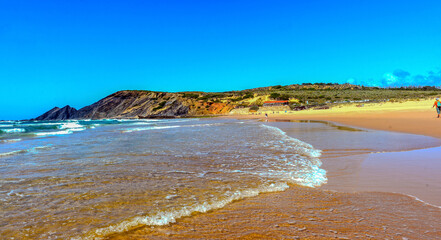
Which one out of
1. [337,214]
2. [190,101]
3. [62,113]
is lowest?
[337,214]

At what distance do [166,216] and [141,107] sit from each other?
9410 centimetres

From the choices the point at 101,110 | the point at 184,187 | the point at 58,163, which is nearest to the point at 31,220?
the point at 184,187

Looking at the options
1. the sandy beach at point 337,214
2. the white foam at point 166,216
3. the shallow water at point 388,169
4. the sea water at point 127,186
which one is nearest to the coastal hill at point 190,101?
the shallow water at point 388,169

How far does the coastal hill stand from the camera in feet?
251

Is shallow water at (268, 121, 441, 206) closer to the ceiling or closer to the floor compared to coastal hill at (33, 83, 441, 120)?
closer to the floor

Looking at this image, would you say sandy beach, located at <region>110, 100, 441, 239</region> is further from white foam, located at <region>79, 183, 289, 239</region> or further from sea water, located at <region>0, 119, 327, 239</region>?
sea water, located at <region>0, 119, 327, 239</region>

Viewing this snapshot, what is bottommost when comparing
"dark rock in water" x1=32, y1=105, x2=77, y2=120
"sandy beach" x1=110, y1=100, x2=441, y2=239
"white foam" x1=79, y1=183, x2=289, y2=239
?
"sandy beach" x1=110, y1=100, x2=441, y2=239

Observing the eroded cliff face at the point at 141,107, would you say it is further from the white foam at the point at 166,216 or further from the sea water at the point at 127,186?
the white foam at the point at 166,216

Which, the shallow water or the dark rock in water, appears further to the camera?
the dark rock in water

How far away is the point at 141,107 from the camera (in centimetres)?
9325

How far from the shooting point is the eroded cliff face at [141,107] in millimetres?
82125

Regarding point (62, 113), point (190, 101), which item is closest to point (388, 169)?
point (190, 101)

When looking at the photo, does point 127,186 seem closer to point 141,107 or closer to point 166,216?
point 166,216

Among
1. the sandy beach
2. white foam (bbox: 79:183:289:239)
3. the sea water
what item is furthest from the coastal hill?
white foam (bbox: 79:183:289:239)
